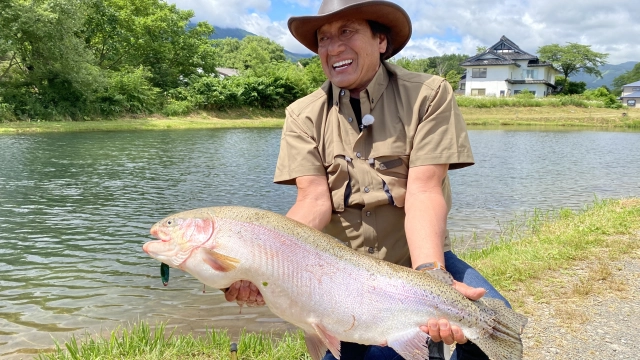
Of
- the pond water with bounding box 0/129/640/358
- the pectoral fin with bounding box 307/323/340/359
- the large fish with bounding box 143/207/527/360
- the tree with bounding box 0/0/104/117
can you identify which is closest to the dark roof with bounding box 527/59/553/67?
the pond water with bounding box 0/129/640/358

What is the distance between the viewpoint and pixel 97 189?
1470cm

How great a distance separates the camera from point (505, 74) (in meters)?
75.6

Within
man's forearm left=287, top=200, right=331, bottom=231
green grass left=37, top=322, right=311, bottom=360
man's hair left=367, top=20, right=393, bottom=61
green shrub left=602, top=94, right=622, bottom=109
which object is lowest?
green grass left=37, top=322, right=311, bottom=360

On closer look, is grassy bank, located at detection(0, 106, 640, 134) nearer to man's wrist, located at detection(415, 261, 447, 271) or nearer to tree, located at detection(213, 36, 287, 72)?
tree, located at detection(213, 36, 287, 72)

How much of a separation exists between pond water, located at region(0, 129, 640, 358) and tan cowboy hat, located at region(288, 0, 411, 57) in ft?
12.0

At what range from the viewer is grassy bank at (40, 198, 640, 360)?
169 inches

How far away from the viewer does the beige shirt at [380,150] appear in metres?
3.16

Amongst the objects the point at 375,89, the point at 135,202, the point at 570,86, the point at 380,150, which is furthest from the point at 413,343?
the point at 570,86

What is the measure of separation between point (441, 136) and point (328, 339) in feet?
4.57

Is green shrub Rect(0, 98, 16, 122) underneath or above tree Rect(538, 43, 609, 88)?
underneath

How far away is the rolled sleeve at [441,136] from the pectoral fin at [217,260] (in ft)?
4.21

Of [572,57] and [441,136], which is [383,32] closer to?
[441,136]

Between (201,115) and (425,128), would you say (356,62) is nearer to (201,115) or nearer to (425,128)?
(425,128)

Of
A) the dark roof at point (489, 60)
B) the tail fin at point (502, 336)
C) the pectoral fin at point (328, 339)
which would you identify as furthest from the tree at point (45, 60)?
the dark roof at point (489, 60)
